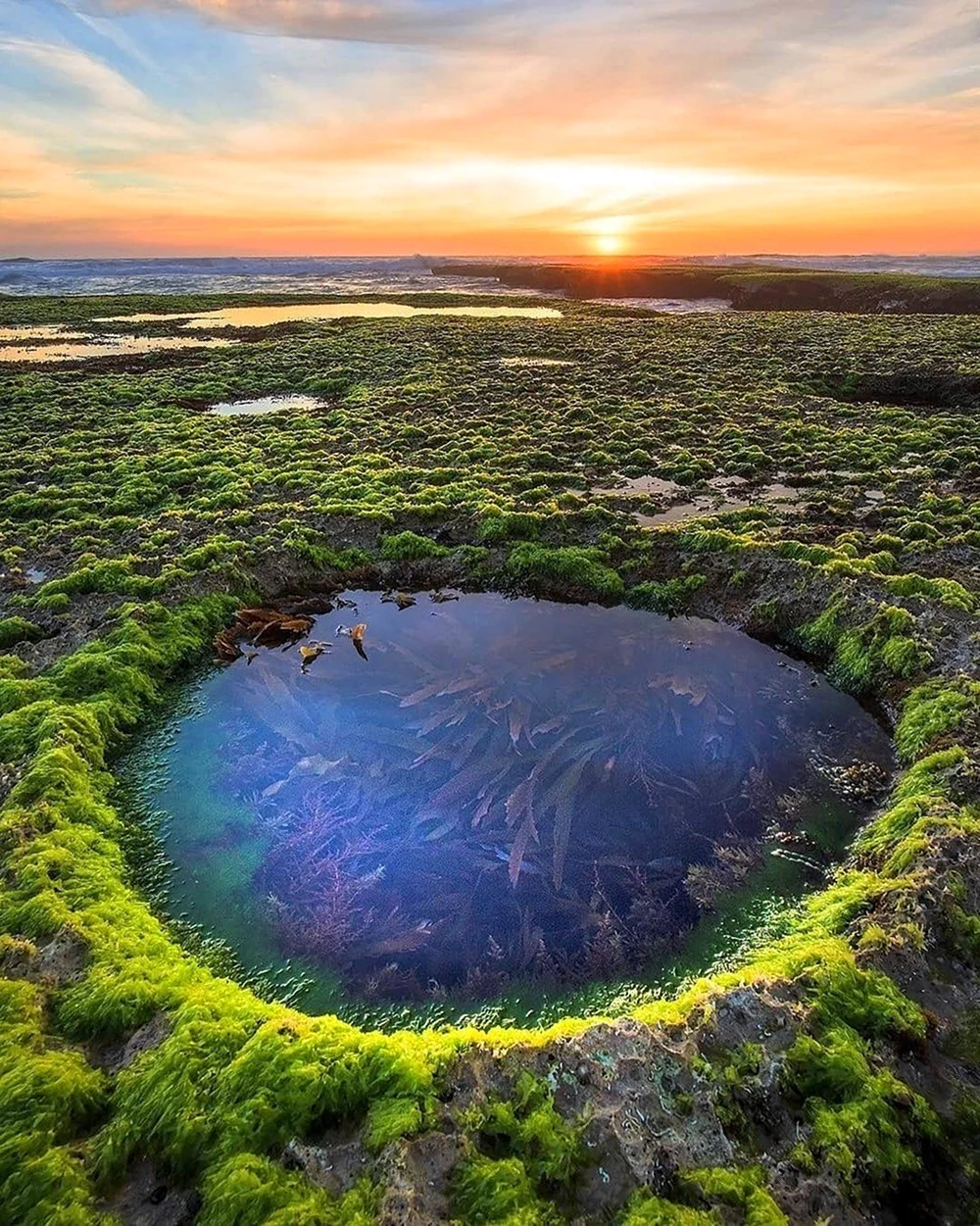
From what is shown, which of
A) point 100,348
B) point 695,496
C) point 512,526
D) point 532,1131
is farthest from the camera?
point 100,348

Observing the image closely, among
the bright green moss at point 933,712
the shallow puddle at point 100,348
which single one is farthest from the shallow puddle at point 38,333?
the bright green moss at point 933,712

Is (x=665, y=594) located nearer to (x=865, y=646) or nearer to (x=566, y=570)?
(x=566, y=570)

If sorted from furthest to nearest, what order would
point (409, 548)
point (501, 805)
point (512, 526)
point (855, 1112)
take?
1. point (512, 526)
2. point (409, 548)
3. point (501, 805)
4. point (855, 1112)

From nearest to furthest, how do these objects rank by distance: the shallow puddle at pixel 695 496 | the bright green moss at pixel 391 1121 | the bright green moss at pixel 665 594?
the bright green moss at pixel 391 1121 < the bright green moss at pixel 665 594 < the shallow puddle at pixel 695 496

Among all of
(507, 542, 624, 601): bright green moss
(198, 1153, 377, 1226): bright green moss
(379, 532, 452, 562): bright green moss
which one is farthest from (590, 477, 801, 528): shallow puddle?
(198, 1153, 377, 1226): bright green moss

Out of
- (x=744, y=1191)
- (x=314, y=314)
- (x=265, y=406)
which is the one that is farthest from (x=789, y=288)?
(x=744, y=1191)

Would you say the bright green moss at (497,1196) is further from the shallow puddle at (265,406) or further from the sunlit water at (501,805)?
the shallow puddle at (265,406)

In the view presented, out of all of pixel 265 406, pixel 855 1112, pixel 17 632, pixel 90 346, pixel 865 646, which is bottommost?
pixel 90 346
